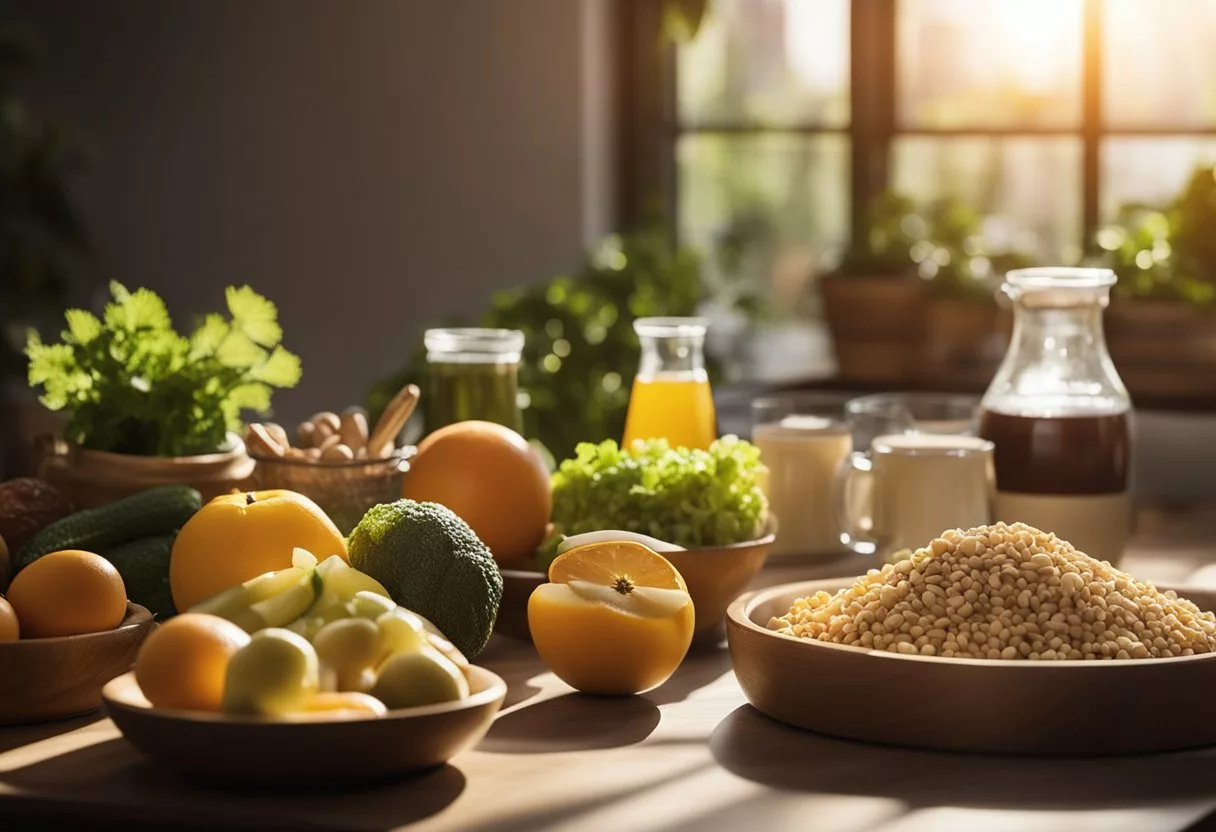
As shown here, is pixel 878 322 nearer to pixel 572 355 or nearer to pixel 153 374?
pixel 572 355

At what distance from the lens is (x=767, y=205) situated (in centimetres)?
370

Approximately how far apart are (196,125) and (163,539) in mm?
3159

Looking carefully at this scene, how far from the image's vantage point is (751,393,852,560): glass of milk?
1733mm

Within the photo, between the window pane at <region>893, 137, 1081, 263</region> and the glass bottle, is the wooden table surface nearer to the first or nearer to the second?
the glass bottle

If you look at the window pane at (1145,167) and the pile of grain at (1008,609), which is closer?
the pile of grain at (1008,609)

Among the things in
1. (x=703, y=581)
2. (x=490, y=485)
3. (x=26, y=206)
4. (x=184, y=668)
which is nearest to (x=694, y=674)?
(x=703, y=581)

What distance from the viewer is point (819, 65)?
3611mm

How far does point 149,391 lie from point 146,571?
22 cm

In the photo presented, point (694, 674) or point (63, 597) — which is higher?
point (63, 597)

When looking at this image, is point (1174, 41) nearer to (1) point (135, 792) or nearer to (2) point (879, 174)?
(2) point (879, 174)

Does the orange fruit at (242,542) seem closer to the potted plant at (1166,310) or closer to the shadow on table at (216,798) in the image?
the shadow on table at (216,798)

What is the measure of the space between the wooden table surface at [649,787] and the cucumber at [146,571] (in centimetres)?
20

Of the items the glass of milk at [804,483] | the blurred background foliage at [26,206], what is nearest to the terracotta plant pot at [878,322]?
the glass of milk at [804,483]

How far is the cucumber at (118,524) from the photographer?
4.43 feet
